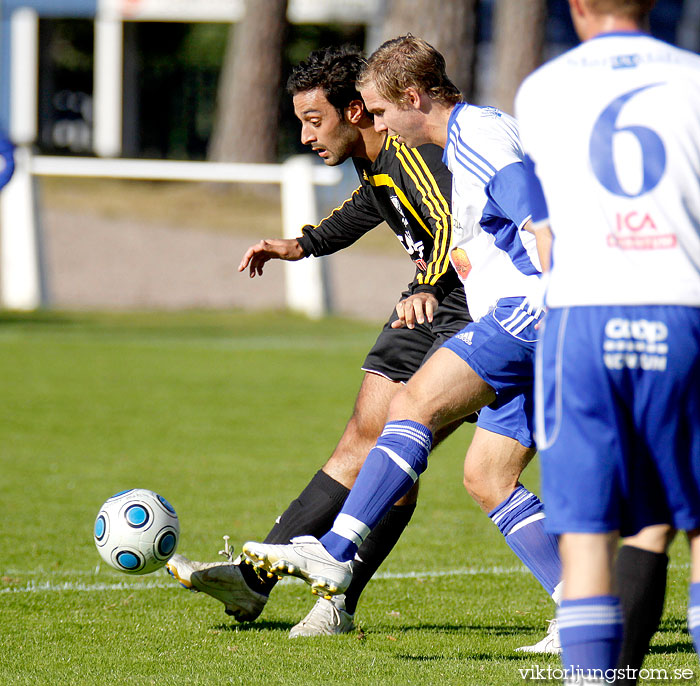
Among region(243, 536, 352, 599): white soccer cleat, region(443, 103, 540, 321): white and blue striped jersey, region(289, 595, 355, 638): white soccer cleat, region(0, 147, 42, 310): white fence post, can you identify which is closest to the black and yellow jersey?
region(443, 103, 540, 321): white and blue striped jersey

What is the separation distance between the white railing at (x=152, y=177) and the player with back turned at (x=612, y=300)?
1502 cm

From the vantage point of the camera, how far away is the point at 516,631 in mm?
4797

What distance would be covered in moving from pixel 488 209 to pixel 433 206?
18.6 inches

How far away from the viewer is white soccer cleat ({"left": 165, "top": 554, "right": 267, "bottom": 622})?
4668 millimetres

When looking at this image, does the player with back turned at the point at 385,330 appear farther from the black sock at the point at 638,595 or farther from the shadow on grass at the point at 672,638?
the black sock at the point at 638,595

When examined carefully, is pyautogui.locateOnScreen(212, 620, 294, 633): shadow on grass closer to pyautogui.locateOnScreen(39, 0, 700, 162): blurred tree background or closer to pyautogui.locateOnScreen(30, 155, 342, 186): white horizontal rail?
pyautogui.locateOnScreen(30, 155, 342, 186): white horizontal rail

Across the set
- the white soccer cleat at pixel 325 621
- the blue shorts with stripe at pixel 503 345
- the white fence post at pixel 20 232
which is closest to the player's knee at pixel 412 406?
the blue shorts with stripe at pixel 503 345

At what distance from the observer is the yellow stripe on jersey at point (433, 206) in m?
4.46

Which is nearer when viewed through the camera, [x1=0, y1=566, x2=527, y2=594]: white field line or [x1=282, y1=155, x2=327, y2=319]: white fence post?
[x1=0, y1=566, x2=527, y2=594]: white field line

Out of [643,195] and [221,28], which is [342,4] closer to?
[221,28]

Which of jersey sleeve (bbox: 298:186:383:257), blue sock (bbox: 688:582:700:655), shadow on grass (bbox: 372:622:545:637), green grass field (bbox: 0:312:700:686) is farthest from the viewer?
jersey sleeve (bbox: 298:186:383:257)

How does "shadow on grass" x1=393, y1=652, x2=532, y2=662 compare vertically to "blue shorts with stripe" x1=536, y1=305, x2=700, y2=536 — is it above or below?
below

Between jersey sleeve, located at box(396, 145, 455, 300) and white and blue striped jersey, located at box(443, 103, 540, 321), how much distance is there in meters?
0.11

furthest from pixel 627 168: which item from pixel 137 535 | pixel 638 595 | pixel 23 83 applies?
pixel 23 83
